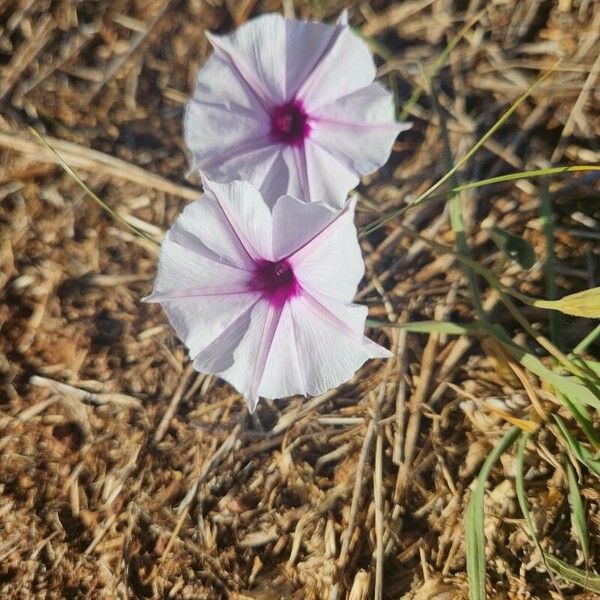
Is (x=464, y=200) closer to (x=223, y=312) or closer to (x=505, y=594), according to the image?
(x=223, y=312)

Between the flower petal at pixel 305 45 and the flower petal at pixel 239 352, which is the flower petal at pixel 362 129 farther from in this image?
the flower petal at pixel 239 352

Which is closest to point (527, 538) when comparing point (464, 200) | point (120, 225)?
point (464, 200)

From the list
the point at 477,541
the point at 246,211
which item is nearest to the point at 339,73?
the point at 246,211

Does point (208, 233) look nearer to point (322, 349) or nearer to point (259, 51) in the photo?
point (322, 349)

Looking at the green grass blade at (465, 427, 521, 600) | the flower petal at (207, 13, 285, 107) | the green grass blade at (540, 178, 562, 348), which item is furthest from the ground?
the flower petal at (207, 13, 285, 107)

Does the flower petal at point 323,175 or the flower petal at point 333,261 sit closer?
the flower petal at point 333,261

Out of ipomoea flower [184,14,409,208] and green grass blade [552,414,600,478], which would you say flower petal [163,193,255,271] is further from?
green grass blade [552,414,600,478]

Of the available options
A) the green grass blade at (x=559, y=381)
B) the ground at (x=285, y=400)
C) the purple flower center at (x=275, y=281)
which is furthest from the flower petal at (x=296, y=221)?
the green grass blade at (x=559, y=381)
